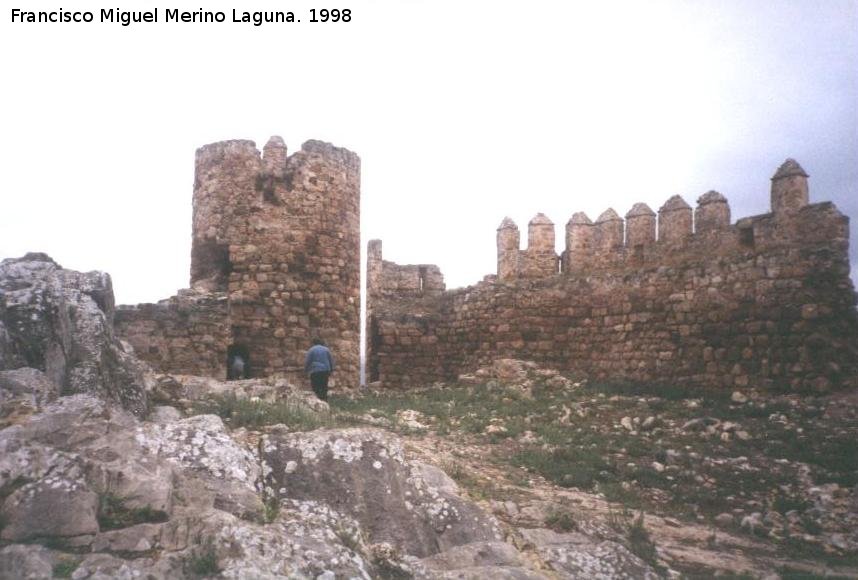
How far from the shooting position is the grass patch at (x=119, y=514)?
381 cm

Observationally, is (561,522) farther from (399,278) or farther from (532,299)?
(399,278)

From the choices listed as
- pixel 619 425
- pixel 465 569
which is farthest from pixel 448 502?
pixel 619 425

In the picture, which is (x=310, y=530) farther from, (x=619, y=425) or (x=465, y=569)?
(x=619, y=425)

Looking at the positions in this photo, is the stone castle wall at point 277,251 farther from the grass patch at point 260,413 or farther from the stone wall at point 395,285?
Answer: the grass patch at point 260,413

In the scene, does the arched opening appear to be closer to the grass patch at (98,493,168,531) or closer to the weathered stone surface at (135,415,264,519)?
the weathered stone surface at (135,415,264,519)

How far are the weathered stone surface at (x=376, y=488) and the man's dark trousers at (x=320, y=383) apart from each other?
5.29m

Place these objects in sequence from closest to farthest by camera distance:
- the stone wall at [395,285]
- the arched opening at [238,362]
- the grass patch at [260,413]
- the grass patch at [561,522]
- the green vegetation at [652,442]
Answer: the grass patch at [561,522] → the grass patch at [260,413] → the green vegetation at [652,442] → the arched opening at [238,362] → the stone wall at [395,285]

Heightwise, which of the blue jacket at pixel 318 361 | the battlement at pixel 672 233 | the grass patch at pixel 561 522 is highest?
the battlement at pixel 672 233

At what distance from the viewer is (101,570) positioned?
3.43 meters

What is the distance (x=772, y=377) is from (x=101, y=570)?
9.27m

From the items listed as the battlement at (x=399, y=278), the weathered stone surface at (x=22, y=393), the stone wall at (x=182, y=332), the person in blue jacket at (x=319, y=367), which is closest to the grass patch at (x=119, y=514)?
the weathered stone surface at (x=22, y=393)

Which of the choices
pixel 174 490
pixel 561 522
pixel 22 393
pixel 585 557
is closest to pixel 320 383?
pixel 561 522

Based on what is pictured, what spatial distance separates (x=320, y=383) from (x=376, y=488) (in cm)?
588

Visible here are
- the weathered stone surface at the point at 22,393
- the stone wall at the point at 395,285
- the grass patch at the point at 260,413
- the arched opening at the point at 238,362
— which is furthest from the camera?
the stone wall at the point at 395,285
